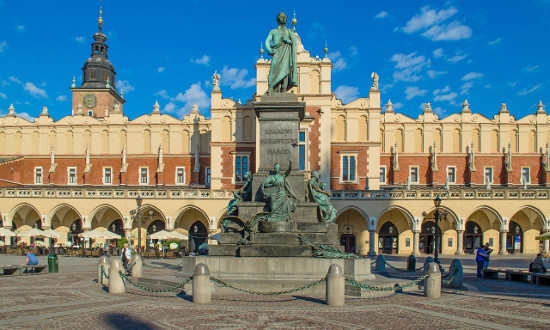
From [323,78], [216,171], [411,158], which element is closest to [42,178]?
[216,171]

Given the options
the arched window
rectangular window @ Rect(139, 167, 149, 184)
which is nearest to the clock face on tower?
rectangular window @ Rect(139, 167, 149, 184)

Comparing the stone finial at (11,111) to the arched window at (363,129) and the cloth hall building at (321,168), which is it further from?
the arched window at (363,129)

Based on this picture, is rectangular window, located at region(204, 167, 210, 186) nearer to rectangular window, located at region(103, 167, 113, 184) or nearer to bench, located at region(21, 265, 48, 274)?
rectangular window, located at region(103, 167, 113, 184)

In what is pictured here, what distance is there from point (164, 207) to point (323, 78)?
16023 millimetres

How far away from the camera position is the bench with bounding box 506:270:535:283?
758 inches

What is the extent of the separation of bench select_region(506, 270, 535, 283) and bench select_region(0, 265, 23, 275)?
18570 millimetres

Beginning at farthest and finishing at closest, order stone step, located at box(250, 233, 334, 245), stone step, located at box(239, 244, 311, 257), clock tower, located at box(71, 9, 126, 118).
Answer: clock tower, located at box(71, 9, 126, 118)
stone step, located at box(250, 233, 334, 245)
stone step, located at box(239, 244, 311, 257)

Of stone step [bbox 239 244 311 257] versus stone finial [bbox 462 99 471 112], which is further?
stone finial [bbox 462 99 471 112]

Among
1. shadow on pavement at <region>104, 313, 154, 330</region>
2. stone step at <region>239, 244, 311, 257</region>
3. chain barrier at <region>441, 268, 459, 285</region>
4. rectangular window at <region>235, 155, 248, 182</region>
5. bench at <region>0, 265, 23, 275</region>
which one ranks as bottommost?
bench at <region>0, 265, 23, 275</region>

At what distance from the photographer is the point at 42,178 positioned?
50.8m

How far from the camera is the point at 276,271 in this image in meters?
14.0

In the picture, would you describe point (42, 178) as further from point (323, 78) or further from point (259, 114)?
point (259, 114)

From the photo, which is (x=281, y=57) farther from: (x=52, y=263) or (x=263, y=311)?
(x=52, y=263)

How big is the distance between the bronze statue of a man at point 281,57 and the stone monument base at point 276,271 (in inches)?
227
